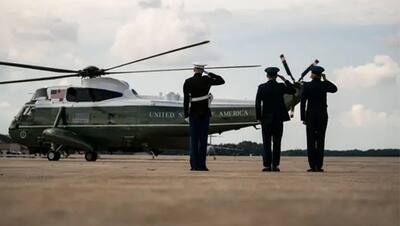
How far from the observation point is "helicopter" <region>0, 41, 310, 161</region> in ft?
74.3

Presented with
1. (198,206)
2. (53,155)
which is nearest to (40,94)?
(53,155)

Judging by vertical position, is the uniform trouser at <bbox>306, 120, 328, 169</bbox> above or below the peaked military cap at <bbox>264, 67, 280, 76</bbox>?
below

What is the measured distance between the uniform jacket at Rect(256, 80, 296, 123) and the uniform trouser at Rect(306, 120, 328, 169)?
448 mm

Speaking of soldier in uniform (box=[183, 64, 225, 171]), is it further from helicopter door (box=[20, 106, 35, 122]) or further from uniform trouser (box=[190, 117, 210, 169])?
helicopter door (box=[20, 106, 35, 122])

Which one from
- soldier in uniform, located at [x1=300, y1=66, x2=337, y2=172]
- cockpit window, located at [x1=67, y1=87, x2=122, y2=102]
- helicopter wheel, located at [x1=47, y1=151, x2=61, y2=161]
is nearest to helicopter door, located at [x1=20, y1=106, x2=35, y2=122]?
cockpit window, located at [x1=67, y1=87, x2=122, y2=102]

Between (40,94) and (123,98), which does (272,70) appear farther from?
(40,94)

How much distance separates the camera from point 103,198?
459cm

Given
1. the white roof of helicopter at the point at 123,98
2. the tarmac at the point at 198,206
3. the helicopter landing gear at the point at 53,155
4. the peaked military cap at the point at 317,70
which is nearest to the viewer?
the tarmac at the point at 198,206

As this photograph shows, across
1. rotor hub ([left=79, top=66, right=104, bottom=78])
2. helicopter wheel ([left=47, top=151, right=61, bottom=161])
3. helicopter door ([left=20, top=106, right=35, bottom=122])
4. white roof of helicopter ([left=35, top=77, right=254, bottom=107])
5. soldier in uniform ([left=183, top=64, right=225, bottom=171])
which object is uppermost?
rotor hub ([left=79, top=66, right=104, bottom=78])

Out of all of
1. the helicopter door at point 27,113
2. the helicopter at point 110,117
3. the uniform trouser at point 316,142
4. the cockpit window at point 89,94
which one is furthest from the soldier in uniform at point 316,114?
the helicopter door at point 27,113

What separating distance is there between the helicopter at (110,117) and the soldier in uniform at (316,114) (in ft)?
37.9

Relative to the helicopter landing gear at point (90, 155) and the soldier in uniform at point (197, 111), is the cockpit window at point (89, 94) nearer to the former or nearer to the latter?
the helicopter landing gear at point (90, 155)

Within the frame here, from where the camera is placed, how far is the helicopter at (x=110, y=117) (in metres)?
22.7

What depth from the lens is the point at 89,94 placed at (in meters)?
23.4
